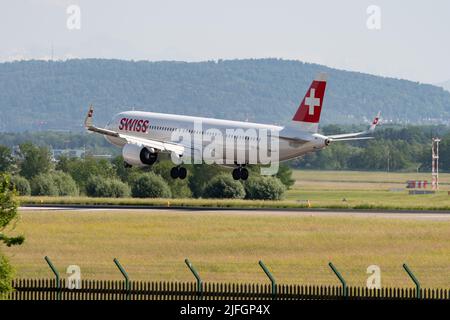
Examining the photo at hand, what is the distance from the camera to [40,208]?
375ft

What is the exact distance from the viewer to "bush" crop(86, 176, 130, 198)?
489ft

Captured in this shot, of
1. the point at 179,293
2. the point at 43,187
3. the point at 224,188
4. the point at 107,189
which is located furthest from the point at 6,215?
the point at 43,187

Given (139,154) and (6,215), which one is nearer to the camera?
(6,215)

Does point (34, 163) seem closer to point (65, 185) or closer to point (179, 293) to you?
point (65, 185)

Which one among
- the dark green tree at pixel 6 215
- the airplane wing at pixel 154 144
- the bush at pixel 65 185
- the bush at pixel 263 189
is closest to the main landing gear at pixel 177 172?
the airplane wing at pixel 154 144

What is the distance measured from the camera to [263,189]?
495ft

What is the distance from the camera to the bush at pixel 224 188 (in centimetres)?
14575

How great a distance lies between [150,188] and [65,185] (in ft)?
49.9

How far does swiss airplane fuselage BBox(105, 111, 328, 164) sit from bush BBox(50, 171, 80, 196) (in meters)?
31.7

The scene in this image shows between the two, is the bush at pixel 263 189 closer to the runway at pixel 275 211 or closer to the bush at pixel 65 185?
the bush at pixel 65 185
